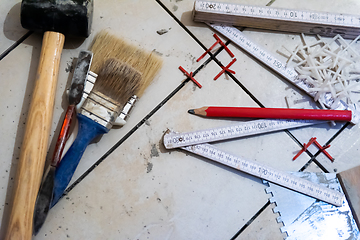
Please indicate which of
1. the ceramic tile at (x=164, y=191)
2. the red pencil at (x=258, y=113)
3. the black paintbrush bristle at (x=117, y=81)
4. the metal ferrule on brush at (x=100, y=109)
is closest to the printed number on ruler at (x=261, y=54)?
the red pencil at (x=258, y=113)

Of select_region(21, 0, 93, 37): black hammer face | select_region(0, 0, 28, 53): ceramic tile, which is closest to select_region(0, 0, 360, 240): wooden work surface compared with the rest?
select_region(0, 0, 28, 53): ceramic tile

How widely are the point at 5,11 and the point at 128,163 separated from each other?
2.32 feet

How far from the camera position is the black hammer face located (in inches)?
34.2

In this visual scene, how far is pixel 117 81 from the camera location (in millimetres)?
931

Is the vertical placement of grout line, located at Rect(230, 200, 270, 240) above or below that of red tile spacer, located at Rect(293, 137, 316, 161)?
below

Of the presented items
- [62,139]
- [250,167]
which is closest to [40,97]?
[62,139]

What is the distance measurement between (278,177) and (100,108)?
2.24 ft

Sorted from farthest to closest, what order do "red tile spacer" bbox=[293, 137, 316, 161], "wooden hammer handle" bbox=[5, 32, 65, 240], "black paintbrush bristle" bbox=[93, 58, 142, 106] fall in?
"red tile spacer" bbox=[293, 137, 316, 161]
"black paintbrush bristle" bbox=[93, 58, 142, 106]
"wooden hammer handle" bbox=[5, 32, 65, 240]

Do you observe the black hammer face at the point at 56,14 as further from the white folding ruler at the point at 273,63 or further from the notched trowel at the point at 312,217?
the notched trowel at the point at 312,217

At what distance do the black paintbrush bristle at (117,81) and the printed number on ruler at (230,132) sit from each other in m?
0.21

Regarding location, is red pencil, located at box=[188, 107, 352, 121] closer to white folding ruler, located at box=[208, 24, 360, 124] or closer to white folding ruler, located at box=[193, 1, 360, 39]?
white folding ruler, located at box=[208, 24, 360, 124]

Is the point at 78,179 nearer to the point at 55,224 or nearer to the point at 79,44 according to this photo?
the point at 55,224

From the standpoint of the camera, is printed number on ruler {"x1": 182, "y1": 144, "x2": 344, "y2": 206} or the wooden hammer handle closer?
the wooden hammer handle

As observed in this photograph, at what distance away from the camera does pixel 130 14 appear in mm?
1053
